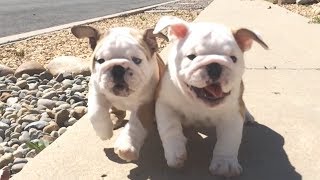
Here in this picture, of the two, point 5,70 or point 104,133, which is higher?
point 104,133

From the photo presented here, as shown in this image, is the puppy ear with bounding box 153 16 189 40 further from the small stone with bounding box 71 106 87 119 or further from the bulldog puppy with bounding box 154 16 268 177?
the small stone with bounding box 71 106 87 119

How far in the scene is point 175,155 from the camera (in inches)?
131

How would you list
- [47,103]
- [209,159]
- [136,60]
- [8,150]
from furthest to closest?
1. [47,103]
2. [8,150]
3. [209,159]
4. [136,60]

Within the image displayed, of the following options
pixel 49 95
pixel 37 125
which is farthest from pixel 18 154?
pixel 49 95

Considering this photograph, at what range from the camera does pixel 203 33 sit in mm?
3279

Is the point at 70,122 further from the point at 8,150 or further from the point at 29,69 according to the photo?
the point at 29,69

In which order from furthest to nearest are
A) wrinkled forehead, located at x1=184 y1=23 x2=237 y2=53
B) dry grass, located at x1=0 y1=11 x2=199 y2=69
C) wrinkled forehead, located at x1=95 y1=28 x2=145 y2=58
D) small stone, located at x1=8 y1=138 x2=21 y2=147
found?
dry grass, located at x1=0 y1=11 x2=199 y2=69 → small stone, located at x1=8 y1=138 x2=21 y2=147 → wrinkled forehead, located at x1=95 y1=28 x2=145 y2=58 → wrinkled forehead, located at x1=184 y1=23 x2=237 y2=53

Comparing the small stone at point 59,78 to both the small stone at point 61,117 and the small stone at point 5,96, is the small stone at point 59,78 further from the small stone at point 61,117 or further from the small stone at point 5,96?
the small stone at point 61,117

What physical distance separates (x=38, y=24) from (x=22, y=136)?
8.31 metres

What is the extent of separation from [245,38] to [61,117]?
2.28 meters

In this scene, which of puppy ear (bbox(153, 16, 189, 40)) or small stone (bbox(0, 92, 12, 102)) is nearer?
puppy ear (bbox(153, 16, 189, 40))

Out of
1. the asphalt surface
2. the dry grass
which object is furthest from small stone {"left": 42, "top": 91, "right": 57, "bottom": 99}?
the asphalt surface

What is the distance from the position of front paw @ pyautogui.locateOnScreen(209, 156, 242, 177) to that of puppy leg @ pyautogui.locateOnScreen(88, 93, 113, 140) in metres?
0.80

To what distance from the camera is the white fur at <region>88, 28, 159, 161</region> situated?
336cm
